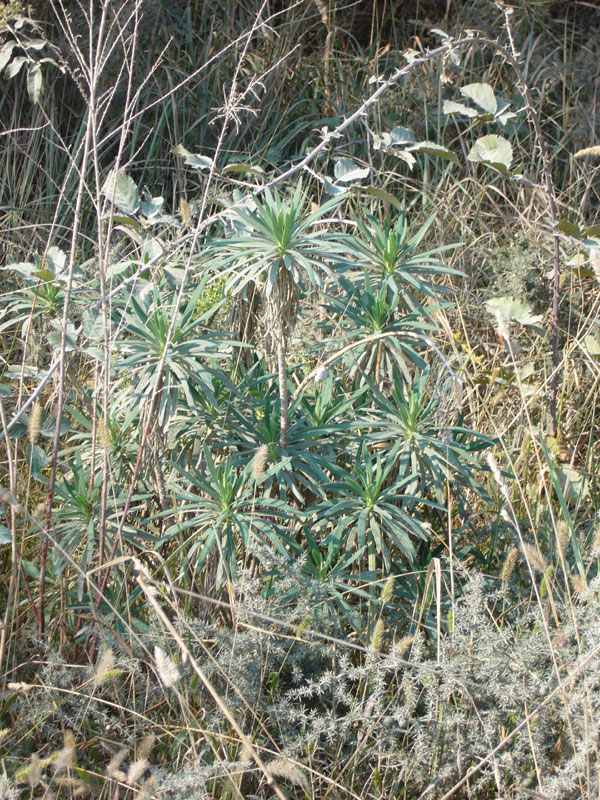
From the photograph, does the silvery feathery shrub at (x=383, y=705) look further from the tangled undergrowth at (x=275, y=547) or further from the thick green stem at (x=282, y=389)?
the thick green stem at (x=282, y=389)

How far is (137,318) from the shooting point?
66.1 inches

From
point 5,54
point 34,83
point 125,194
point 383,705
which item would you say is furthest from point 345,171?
point 5,54

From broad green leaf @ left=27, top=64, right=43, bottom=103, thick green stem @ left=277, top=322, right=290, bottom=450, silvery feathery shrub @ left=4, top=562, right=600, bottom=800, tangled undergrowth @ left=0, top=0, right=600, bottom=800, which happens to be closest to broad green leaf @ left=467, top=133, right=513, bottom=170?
tangled undergrowth @ left=0, top=0, right=600, bottom=800

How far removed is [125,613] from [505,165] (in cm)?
162

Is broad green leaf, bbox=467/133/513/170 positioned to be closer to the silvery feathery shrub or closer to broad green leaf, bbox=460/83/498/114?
broad green leaf, bbox=460/83/498/114

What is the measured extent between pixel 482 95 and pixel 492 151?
162mm

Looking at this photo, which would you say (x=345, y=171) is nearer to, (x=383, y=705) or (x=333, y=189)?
(x=333, y=189)

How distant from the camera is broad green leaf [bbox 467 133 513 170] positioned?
2330 millimetres

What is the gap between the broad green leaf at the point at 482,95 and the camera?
2.27m

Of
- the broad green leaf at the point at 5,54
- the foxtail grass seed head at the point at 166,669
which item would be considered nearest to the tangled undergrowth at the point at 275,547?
the foxtail grass seed head at the point at 166,669

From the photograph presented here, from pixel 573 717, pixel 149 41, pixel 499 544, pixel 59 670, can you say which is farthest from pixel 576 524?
pixel 149 41

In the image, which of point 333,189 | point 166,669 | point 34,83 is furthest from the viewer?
point 34,83

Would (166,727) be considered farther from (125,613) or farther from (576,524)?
(576,524)

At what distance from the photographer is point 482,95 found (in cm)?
229
